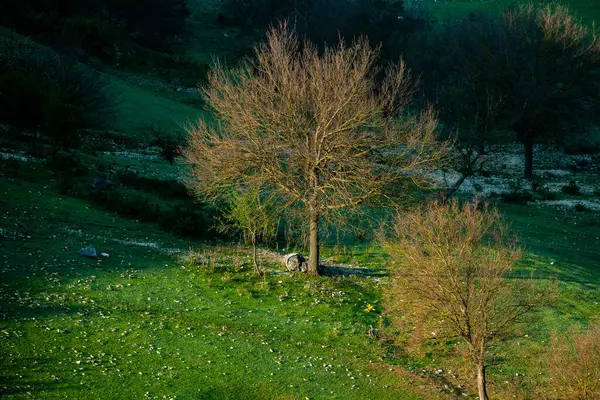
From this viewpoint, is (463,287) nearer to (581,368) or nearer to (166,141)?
(581,368)

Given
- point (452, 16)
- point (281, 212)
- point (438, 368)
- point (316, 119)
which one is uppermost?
point (452, 16)

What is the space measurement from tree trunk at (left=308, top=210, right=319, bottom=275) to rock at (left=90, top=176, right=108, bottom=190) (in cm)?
1969

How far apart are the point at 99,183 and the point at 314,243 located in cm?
2067

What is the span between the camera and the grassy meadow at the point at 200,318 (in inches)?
916

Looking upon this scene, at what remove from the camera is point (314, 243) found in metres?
35.4

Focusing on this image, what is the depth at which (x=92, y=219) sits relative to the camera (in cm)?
4200

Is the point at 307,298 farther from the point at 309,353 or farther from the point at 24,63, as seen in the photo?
the point at 24,63

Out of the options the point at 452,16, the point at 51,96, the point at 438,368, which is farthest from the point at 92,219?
the point at 452,16

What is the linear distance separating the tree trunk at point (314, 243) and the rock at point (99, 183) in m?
19.7

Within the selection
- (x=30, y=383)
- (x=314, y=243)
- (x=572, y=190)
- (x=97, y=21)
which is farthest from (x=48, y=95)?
(x=572, y=190)

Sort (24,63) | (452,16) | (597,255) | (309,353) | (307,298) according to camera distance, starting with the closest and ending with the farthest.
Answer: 1. (309,353)
2. (307,298)
3. (597,255)
4. (24,63)
5. (452,16)

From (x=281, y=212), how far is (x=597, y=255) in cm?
2533

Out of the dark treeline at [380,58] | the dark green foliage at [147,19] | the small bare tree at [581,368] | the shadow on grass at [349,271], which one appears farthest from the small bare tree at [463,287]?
the dark green foliage at [147,19]

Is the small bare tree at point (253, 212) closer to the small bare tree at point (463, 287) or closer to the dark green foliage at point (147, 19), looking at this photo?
the small bare tree at point (463, 287)
